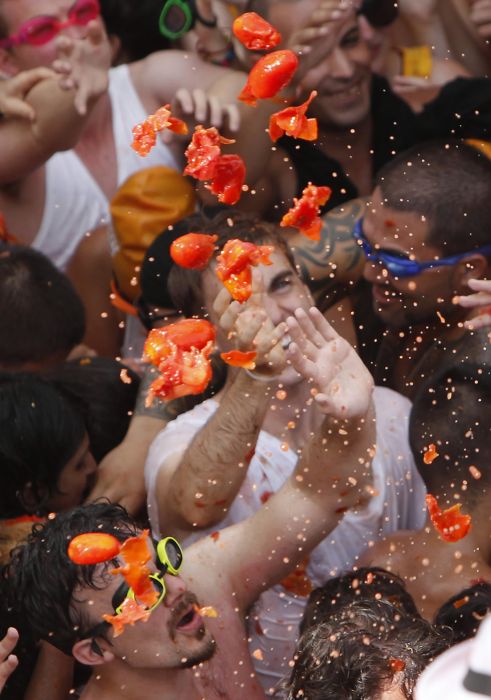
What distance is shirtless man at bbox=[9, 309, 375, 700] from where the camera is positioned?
8.42 ft

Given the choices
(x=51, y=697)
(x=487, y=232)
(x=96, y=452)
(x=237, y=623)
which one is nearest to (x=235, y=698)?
(x=237, y=623)

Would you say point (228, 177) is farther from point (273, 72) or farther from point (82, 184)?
point (82, 184)

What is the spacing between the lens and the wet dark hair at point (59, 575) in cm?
257

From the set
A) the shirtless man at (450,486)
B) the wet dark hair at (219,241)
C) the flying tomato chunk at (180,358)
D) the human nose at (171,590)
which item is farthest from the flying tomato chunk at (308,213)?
the human nose at (171,590)

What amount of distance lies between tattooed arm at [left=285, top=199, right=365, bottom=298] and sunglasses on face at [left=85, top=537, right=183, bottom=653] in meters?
1.22

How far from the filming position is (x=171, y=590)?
2598 mm

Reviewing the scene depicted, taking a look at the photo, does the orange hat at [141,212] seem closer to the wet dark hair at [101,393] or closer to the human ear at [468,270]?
the wet dark hair at [101,393]

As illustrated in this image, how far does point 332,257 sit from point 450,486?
3.29 feet

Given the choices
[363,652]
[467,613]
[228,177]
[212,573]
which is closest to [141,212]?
[228,177]

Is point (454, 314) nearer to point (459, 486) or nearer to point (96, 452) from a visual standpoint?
point (459, 486)

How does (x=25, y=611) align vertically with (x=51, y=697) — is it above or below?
above

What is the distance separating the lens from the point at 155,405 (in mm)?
3422

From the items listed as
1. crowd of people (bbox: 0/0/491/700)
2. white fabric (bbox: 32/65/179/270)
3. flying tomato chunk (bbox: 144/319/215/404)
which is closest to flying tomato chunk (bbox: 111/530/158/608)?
crowd of people (bbox: 0/0/491/700)

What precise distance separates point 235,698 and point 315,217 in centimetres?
A: 140
